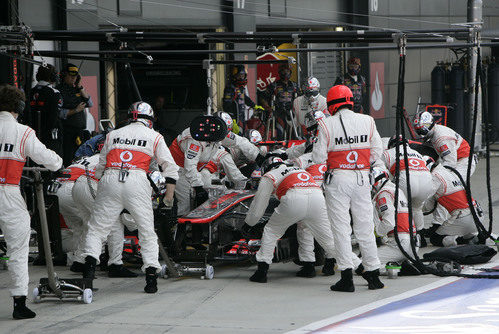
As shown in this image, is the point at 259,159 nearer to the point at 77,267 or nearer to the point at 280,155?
the point at 280,155

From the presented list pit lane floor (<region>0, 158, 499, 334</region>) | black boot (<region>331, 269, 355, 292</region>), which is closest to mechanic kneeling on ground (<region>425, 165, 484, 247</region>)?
pit lane floor (<region>0, 158, 499, 334</region>)

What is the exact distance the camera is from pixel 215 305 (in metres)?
8.66

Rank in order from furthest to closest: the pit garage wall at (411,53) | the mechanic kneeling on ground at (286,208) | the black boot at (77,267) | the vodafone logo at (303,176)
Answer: the pit garage wall at (411,53), the black boot at (77,267), the vodafone logo at (303,176), the mechanic kneeling on ground at (286,208)

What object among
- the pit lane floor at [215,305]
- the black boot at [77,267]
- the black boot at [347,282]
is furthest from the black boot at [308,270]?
the black boot at [77,267]

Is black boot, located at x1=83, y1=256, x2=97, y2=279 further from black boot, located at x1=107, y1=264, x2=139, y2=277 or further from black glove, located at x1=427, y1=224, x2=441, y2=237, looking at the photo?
black glove, located at x1=427, y1=224, x2=441, y2=237

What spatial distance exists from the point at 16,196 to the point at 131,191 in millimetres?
1372

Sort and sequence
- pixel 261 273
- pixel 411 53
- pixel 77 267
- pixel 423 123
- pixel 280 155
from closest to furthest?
pixel 261 273, pixel 77 267, pixel 280 155, pixel 423 123, pixel 411 53

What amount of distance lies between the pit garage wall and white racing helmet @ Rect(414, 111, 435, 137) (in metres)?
11.5

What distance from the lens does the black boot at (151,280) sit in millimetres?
9227

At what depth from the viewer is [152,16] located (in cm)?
1878

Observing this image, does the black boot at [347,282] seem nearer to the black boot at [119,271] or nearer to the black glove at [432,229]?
the black boot at [119,271]

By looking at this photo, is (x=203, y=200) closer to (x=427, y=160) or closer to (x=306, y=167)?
(x=306, y=167)

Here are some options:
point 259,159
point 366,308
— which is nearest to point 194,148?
point 259,159

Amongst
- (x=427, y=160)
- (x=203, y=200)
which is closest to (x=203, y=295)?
(x=203, y=200)
